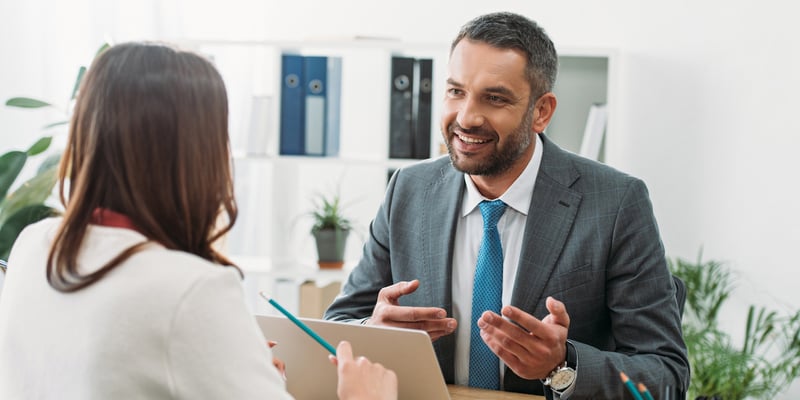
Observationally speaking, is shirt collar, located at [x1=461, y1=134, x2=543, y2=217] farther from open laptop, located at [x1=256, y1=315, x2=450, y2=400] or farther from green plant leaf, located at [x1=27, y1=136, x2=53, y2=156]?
green plant leaf, located at [x1=27, y1=136, x2=53, y2=156]

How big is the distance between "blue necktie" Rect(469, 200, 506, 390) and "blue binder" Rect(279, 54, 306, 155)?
145 cm

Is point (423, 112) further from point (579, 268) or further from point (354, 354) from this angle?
point (354, 354)

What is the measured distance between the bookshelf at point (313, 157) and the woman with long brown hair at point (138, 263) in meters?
1.96

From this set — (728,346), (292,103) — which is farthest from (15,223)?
(728,346)

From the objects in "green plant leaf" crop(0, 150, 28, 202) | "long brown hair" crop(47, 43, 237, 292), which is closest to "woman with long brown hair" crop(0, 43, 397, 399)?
"long brown hair" crop(47, 43, 237, 292)

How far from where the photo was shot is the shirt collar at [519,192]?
70.9 inches

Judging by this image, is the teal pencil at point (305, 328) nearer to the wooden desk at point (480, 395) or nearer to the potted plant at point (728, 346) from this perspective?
the wooden desk at point (480, 395)

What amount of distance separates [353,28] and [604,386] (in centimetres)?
231

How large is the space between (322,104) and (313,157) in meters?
0.21

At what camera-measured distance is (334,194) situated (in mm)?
3488

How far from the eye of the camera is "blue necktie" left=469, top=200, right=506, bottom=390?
1.72m

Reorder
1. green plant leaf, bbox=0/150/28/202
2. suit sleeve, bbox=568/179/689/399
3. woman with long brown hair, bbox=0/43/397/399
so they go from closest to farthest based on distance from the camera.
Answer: woman with long brown hair, bbox=0/43/397/399 → suit sleeve, bbox=568/179/689/399 → green plant leaf, bbox=0/150/28/202

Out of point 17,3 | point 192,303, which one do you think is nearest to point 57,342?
point 192,303

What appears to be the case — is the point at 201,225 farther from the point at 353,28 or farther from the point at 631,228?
the point at 353,28
